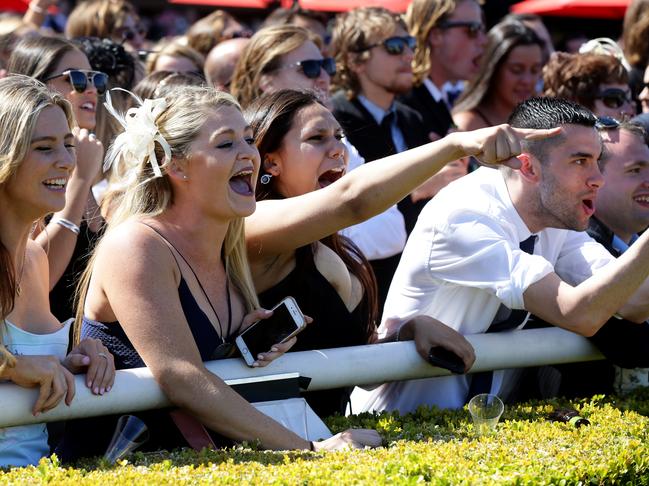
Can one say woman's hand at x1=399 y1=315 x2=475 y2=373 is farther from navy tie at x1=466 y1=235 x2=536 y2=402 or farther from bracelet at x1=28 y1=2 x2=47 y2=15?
bracelet at x1=28 y1=2 x2=47 y2=15

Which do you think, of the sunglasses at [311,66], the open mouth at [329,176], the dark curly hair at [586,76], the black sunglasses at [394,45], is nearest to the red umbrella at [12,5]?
the black sunglasses at [394,45]

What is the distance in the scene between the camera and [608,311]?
4.11 m

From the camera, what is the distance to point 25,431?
11.4 feet

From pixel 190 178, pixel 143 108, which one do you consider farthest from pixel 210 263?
pixel 143 108

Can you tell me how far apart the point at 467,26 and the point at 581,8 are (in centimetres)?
337

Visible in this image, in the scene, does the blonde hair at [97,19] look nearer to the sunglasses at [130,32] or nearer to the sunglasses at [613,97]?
the sunglasses at [130,32]

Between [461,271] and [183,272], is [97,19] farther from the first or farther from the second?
[183,272]

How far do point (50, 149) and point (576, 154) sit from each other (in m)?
2.09

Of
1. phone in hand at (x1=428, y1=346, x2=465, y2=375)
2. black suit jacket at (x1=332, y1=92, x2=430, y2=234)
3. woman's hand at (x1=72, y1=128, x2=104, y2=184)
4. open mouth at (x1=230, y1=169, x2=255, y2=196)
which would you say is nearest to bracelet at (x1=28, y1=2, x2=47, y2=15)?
black suit jacket at (x1=332, y1=92, x2=430, y2=234)

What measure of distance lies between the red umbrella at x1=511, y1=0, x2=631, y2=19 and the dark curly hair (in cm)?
361

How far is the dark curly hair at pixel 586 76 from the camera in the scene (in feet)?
21.7

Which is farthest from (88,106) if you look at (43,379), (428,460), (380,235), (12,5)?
(12,5)

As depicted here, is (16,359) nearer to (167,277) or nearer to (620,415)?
(167,277)

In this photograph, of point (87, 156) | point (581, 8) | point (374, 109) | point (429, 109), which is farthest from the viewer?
point (581, 8)
